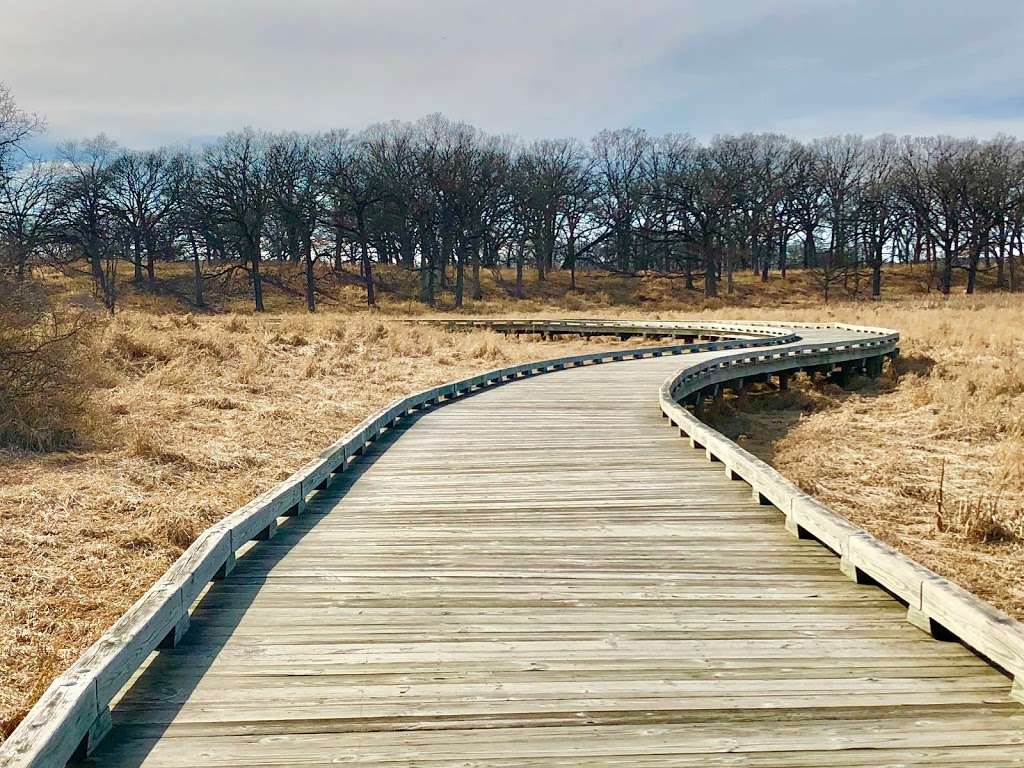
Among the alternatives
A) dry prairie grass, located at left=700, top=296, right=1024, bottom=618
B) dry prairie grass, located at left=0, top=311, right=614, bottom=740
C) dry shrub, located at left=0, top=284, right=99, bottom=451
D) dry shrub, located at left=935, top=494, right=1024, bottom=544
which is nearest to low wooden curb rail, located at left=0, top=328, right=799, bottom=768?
dry prairie grass, located at left=0, top=311, right=614, bottom=740

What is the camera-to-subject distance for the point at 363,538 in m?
6.09

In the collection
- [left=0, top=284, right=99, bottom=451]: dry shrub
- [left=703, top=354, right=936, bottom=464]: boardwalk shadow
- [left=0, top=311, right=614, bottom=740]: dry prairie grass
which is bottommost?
[left=703, top=354, right=936, bottom=464]: boardwalk shadow

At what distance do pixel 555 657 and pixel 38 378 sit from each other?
11161mm

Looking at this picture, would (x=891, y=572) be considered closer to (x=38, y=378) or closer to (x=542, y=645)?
(x=542, y=645)

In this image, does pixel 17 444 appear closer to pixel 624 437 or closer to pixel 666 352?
pixel 624 437

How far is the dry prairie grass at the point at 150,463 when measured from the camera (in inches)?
229

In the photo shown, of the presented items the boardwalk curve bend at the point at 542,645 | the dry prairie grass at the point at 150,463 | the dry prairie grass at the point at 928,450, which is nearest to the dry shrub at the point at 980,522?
the dry prairie grass at the point at 928,450

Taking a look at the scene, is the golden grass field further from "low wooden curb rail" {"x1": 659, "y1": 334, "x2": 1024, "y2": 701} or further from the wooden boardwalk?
"low wooden curb rail" {"x1": 659, "y1": 334, "x2": 1024, "y2": 701}

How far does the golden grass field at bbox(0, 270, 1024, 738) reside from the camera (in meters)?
6.57

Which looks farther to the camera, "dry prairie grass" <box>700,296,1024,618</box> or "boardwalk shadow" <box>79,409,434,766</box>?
"dry prairie grass" <box>700,296,1024,618</box>

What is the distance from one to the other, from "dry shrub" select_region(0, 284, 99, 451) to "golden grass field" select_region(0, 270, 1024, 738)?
0.34 metres

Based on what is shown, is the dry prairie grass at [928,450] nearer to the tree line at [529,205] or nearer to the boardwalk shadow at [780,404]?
the boardwalk shadow at [780,404]

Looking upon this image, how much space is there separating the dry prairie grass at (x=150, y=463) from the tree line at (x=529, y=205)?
2861cm

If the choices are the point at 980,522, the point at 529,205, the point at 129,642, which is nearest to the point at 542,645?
the point at 129,642
